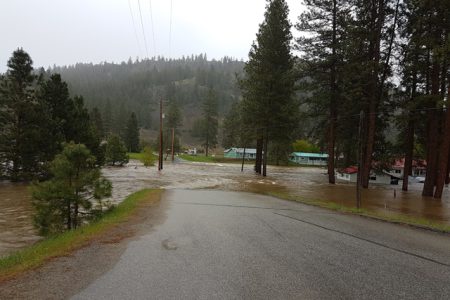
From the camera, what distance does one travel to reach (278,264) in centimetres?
712

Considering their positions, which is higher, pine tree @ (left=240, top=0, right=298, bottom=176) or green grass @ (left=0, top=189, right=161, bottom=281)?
pine tree @ (left=240, top=0, right=298, bottom=176)

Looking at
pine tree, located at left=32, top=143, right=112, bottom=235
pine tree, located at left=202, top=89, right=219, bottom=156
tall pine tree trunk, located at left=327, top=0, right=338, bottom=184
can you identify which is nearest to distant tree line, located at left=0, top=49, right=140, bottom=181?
pine tree, located at left=32, top=143, right=112, bottom=235

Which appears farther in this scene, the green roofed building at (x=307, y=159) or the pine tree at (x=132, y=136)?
the green roofed building at (x=307, y=159)

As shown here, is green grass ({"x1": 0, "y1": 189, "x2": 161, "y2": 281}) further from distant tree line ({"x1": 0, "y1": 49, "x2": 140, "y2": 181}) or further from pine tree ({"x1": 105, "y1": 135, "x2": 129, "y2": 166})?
pine tree ({"x1": 105, "y1": 135, "x2": 129, "y2": 166})

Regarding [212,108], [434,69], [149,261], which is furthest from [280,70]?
[212,108]

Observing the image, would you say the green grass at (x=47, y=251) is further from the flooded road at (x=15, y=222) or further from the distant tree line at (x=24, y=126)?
the distant tree line at (x=24, y=126)

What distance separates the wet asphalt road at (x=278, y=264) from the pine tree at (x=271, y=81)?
108ft

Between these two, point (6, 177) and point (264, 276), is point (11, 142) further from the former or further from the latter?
point (264, 276)

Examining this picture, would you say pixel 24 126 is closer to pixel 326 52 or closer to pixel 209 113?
pixel 326 52

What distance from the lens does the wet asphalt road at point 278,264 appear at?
5684 millimetres

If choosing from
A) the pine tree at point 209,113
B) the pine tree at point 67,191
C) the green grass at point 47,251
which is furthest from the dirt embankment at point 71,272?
the pine tree at point 209,113

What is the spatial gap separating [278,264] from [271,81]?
38.2m

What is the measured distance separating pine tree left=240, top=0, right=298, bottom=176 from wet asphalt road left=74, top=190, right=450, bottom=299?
108ft

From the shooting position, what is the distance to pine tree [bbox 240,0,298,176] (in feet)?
144
